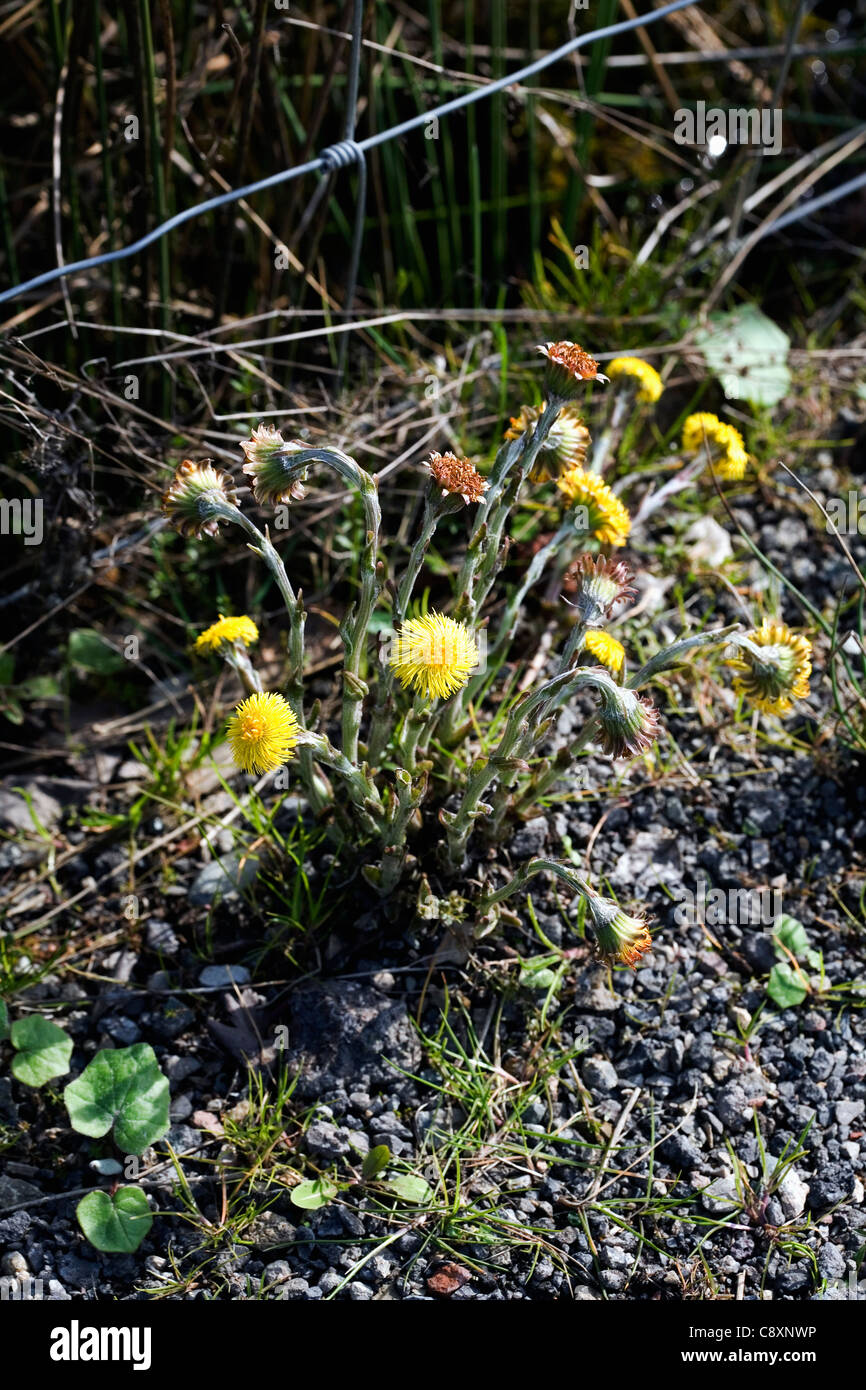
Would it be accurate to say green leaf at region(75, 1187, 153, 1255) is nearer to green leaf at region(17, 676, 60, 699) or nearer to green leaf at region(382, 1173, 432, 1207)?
green leaf at region(382, 1173, 432, 1207)

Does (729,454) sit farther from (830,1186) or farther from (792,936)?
(830,1186)

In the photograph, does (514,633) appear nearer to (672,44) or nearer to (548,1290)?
(548,1290)

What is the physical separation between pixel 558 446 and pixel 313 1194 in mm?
1166

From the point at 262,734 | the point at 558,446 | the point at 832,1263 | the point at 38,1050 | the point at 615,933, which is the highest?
the point at 558,446

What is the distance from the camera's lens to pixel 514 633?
7.87ft

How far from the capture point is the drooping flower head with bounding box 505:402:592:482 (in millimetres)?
1809

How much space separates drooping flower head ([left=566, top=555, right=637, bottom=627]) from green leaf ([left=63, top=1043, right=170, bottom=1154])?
37.5 inches

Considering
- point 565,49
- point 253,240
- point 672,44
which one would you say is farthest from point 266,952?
point 672,44

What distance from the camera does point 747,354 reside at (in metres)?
2.84

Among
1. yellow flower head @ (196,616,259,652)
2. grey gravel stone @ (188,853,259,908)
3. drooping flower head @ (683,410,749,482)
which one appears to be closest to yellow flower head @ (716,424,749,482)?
drooping flower head @ (683,410,749,482)

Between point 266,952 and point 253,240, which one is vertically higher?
point 253,240

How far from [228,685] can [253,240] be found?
39.0 inches

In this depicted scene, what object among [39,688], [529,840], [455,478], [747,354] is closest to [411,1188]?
[529,840]

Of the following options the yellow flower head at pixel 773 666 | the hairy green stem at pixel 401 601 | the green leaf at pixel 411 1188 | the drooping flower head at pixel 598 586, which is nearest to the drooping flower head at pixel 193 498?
the hairy green stem at pixel 401 601
